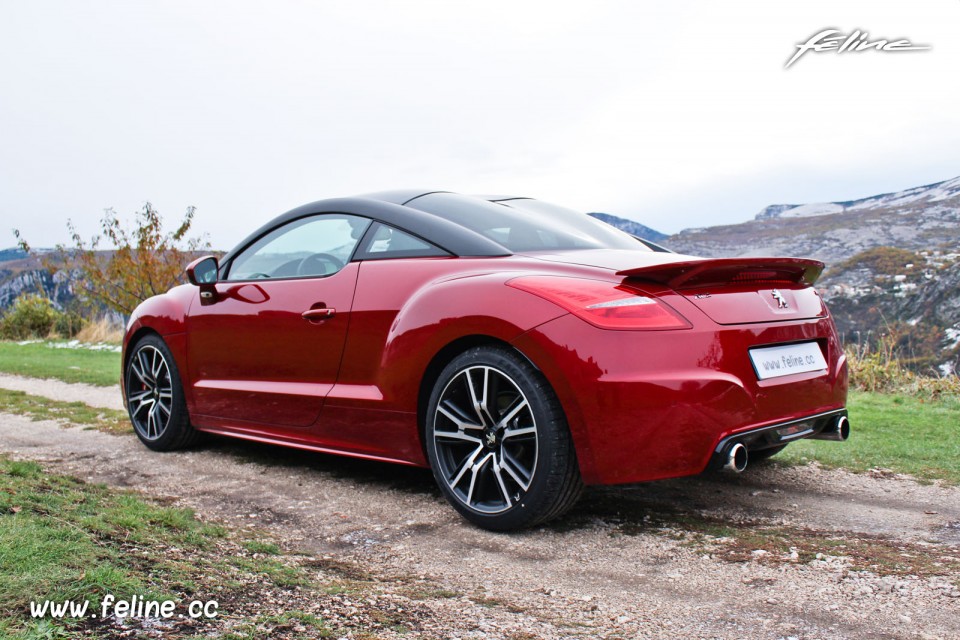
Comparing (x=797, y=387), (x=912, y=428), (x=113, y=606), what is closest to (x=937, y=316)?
(x=912, y=428)

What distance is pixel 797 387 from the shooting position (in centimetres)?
311

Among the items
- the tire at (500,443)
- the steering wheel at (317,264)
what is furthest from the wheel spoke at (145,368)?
the tire at (500,443)

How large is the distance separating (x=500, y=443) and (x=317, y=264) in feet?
5.09

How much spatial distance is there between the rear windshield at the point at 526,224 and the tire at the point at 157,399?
211 cm

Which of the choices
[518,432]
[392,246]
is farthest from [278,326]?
[518,432]

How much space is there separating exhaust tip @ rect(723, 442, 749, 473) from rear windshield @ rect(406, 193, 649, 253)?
1.22 meters

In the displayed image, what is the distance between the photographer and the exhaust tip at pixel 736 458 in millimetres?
2805

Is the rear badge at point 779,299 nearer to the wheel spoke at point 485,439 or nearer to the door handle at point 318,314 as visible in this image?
the wheel spoke at point 485,439

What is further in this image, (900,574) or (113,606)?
(900,574)

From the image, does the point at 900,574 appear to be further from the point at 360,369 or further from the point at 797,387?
the point at 360,369

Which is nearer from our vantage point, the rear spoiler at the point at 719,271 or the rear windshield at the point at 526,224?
the rear spoiler at the point at 719,271

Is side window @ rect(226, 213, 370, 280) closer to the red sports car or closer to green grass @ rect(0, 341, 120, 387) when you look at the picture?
the red sports car

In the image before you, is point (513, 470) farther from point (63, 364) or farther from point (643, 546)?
point (63, 364)

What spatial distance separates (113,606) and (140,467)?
270 cm
